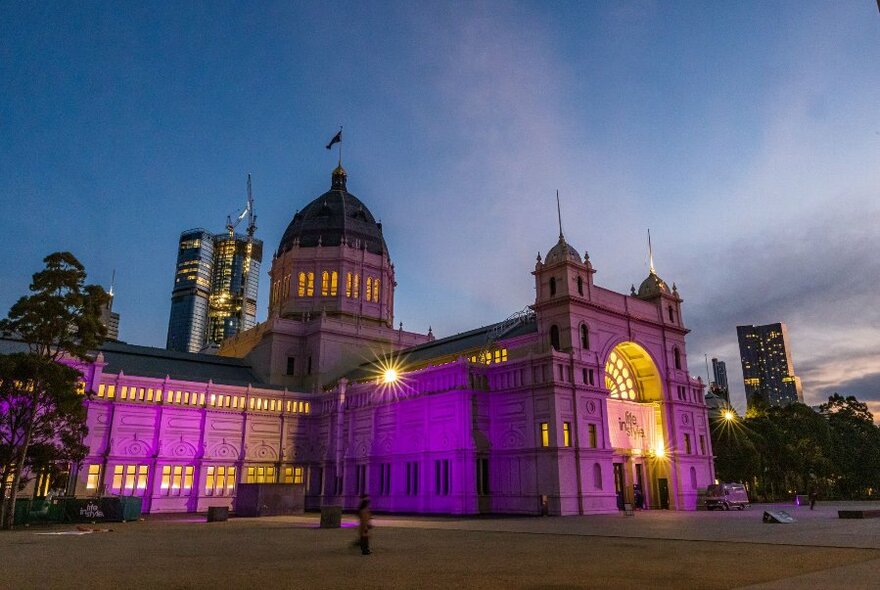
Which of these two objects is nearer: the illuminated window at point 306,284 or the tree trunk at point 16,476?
the tree trunk at point 16,476

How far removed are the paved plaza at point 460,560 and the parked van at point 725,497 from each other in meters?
27.7

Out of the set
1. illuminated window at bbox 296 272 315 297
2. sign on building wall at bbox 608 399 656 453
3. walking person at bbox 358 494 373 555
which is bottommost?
walking person at bbox 358 494 373 555

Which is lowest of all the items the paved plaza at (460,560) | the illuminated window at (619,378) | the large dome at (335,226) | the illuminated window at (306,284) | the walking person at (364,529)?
the paved plaza at (460,560)

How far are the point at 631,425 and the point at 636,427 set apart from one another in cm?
88

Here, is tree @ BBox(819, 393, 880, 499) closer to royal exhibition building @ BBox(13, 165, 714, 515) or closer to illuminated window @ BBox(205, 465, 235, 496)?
royal exhibition building @ BBox(13, 165, 714, 515)

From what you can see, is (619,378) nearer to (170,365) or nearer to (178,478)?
(178,478)

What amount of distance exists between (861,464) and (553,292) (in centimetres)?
6746

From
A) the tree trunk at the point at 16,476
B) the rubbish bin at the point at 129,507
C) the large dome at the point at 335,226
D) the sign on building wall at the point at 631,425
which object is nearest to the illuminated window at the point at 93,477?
the rubbish bin at the point at 129,507

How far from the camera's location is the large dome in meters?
89.1

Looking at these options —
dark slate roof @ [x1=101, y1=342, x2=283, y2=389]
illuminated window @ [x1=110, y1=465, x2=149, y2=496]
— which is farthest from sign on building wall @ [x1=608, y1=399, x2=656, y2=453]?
illuminated window @ [x1=110, y1=465, x2=149, y2=496]

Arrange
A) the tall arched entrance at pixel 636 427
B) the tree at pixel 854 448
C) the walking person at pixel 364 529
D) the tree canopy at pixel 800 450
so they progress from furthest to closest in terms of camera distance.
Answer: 1. the tree at pixel 854 448
2. the tree canopy at pixel 800 450
3. the tall arched entrance at pixel 636 427
4. the walking person at pixel 364 529

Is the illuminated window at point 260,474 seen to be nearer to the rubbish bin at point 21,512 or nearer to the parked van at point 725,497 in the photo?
the rubbish bin at point 21,512

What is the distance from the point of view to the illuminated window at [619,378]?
62719 millimetres

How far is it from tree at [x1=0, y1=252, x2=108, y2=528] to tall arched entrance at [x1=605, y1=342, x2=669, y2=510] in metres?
42.7
